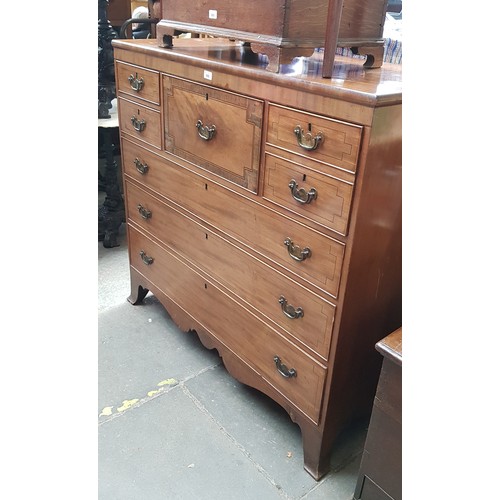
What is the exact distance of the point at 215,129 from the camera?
1413 mm

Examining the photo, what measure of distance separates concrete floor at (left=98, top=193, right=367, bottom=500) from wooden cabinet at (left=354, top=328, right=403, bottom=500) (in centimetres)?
17

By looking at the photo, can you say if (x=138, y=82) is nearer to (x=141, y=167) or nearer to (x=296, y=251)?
(x=141, y=167)

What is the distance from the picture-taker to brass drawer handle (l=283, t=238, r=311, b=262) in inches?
49.1

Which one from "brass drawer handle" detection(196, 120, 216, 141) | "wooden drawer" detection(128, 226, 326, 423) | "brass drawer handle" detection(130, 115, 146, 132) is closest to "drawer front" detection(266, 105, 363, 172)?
"brass drawer handle" detection(196, 120, 216, 141)

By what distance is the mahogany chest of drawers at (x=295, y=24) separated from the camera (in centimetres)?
118

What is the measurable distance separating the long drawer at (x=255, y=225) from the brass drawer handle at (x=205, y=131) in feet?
0.49

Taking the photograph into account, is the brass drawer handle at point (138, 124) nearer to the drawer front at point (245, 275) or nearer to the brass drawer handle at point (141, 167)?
the brass drawer handle at point (141, 167)

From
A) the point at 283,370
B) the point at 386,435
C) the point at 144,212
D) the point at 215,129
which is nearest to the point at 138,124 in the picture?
the point at 144,212

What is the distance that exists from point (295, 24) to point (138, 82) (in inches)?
27.6

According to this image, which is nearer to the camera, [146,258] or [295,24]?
[295,24]
